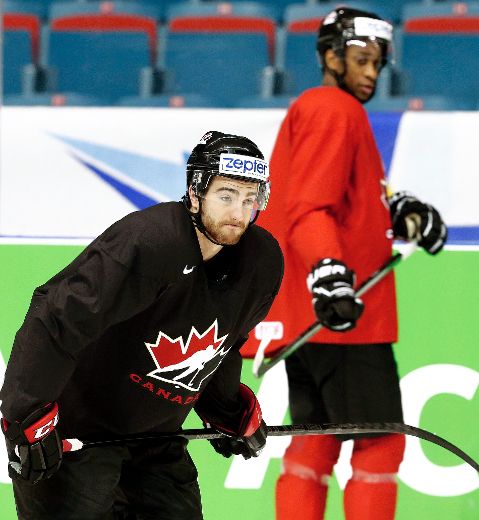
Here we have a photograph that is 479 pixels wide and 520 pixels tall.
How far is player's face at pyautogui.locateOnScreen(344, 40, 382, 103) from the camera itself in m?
2.86

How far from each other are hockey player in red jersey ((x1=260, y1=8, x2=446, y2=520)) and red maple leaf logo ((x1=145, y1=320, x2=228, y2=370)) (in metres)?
0.49

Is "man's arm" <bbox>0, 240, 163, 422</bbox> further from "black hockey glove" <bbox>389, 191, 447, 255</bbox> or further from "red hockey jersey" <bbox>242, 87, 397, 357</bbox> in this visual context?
"black hockey glove" <bbox>389, 191, 447, 255</bbox>

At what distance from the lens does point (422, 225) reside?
273 centimetres

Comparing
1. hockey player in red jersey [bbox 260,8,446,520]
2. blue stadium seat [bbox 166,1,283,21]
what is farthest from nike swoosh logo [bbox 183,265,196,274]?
blue stadium seat [bbox 166,1,283,21]

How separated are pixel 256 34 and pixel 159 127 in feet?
5.48

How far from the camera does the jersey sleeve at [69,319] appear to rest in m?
1.95

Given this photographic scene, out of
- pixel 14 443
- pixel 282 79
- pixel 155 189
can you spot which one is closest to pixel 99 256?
pixel 14 443

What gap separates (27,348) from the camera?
197 cm

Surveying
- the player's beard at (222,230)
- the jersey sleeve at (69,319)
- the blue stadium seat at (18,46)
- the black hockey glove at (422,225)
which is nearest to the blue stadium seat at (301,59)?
the blue stadium seat at (18,46)

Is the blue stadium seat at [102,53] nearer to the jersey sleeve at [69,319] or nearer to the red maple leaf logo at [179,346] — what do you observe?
the red maple leaf logo at [179,346]

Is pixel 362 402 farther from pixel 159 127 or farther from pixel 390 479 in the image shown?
pixel 159 127

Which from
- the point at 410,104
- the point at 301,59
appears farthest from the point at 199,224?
the point at 301,59

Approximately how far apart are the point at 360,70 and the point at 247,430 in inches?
39.2

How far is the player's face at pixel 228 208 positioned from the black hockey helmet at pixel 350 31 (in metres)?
0.88
